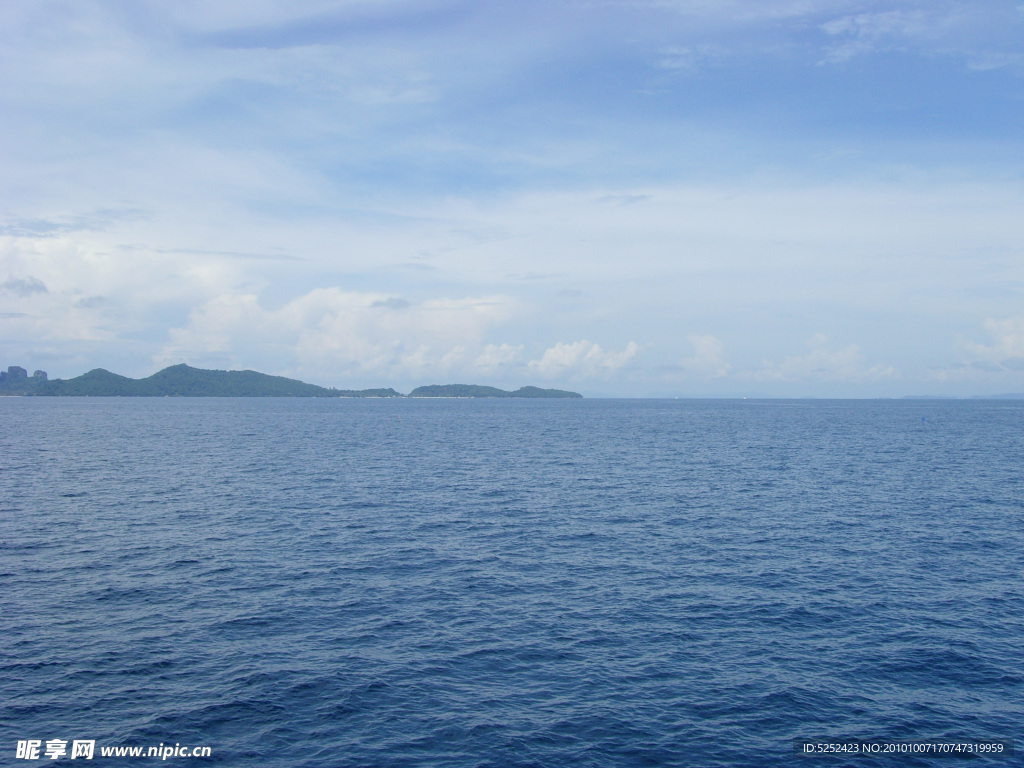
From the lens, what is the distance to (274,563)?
47938 millimetres

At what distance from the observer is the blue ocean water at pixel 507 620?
27188 millimetres

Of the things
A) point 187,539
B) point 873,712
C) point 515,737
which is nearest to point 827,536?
point 873,712

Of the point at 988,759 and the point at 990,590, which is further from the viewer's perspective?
the point at 990,590

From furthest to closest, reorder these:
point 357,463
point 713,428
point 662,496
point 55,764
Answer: point 713,428 → point 357,463 → point 662,496 → point 55,764

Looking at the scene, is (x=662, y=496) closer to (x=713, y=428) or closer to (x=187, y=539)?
(x=187, y=539)

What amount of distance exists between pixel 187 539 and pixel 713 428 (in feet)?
542

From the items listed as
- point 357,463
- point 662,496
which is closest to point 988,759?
point 662,496

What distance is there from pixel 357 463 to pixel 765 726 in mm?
84494

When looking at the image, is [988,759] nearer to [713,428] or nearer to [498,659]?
[498,659]

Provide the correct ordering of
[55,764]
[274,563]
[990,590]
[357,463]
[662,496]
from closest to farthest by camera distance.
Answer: [55,764] < [990,590] < [274,563] < [662,496] < [357,463]

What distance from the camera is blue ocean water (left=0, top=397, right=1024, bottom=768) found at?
27188 millimetres

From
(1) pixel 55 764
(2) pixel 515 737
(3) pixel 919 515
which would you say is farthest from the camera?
(3) pixel 919 515

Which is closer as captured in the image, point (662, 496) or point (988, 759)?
point (988, 759)

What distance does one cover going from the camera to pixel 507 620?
124 ft
